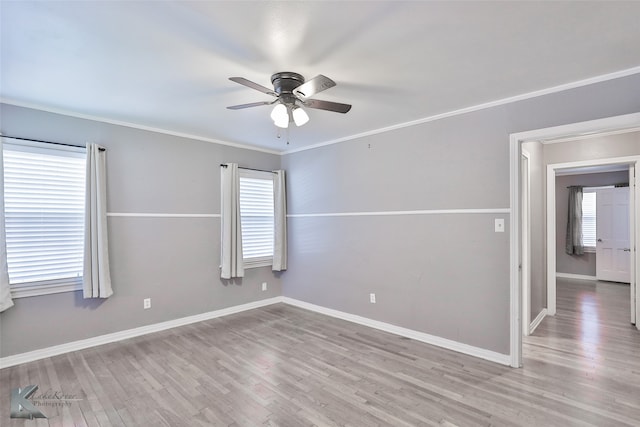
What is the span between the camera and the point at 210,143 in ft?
15.1

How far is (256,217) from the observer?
16.7 ft

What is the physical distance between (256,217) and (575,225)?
749 centimetres

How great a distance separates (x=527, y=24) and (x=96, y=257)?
438 centimetres

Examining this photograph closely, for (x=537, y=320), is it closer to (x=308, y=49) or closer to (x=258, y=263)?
(x=258, y=263)

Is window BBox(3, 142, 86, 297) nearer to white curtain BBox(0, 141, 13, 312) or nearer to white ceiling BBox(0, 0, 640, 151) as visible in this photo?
white curtain BBox(0, 141, 13, 312)

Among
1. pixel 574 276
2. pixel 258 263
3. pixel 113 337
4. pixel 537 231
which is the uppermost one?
pixel 537 231

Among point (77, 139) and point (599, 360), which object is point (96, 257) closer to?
point (77, 139)

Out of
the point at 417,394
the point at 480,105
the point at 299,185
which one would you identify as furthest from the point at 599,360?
the point at 299,185

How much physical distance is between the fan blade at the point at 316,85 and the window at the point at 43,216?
9.21 ft

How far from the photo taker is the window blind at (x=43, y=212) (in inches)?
122

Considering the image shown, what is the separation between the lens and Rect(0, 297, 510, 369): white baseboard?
3.13 meters

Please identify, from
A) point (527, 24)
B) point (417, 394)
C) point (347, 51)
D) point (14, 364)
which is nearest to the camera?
point (527, 24)

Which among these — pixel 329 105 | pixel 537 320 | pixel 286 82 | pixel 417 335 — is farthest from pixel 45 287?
pixel 537 320

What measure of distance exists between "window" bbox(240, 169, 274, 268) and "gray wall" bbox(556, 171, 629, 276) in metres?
7.17
